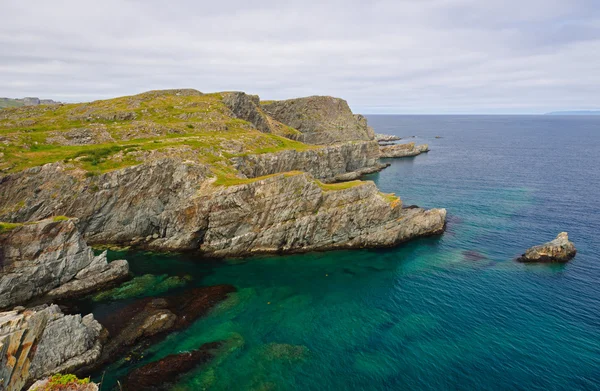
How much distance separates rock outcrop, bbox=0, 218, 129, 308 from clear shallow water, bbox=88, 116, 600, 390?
605 centimetres

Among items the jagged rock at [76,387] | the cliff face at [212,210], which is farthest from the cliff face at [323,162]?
the jagged rock at [76,387]

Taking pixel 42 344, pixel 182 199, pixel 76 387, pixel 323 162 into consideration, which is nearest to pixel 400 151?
pixel 323 162

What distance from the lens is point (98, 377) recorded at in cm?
3039

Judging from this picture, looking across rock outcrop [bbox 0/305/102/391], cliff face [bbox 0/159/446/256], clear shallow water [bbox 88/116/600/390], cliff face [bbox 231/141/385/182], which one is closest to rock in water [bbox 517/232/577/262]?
clear shallow water [bbox 88/116/600/390]

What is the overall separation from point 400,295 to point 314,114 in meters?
126

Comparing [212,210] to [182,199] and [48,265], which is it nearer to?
[182,199]

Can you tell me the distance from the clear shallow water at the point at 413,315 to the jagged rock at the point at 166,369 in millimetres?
1150

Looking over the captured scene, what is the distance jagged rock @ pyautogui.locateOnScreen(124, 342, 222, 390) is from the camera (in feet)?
96.7

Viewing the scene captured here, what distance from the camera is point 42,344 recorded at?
30.8m

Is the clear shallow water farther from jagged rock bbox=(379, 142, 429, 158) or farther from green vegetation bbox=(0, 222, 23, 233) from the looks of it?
jagged rock bbox=(379, 142, 429, 158)

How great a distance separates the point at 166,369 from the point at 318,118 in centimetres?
13963

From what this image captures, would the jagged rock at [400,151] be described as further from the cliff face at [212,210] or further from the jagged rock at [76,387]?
the jagged rock at [76,387]

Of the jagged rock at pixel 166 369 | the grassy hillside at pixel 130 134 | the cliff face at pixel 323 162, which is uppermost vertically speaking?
the grassy hillside at pixel 130 134

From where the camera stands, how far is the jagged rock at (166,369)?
96.7 feet
